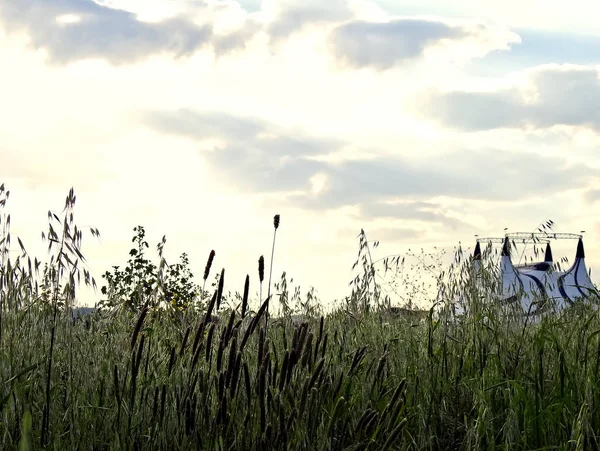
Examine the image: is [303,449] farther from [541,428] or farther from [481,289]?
[481,289]

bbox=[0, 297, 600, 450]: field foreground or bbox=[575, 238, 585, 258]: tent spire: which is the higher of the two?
bbox=[575, 238, 585, 258]: tent spire

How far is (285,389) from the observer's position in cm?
219

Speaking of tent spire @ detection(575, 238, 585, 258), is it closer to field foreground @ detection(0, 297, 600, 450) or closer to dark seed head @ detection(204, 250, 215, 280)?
field foreground @ detection(0, 297, 600, 450)

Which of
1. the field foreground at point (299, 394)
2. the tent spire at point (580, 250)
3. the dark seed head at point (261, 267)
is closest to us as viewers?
the field foreground at point (299, 394)

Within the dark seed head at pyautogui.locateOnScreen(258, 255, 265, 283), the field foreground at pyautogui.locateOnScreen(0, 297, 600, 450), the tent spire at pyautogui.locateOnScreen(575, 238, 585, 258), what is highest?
the tent spire at pyautogui.locateOnScreen(575, 238, 585, 258)

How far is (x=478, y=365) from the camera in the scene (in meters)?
3.48

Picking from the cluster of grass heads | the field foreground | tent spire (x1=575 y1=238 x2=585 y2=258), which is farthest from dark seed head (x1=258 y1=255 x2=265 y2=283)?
tent spire (x1=575 y1=238 x2=585 y2=258)

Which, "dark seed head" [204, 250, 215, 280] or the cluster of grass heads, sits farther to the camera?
"dark seed head" [204, 250, 215, 280]

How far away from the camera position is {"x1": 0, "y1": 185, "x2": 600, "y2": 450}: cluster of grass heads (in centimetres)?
225

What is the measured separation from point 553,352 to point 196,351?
2.18m

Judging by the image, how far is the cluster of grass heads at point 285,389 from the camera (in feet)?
7.38

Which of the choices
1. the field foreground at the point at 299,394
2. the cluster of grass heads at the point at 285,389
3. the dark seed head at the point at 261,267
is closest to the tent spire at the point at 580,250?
the cluster of grass heads at the point at 285,389

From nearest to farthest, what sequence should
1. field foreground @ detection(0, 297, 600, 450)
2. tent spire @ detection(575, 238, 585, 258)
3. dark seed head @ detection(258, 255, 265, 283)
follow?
field foreground @ detection(0, 297, 600, 450), dark seed head @ detection(258, 255, 265, 283), tent spire @ detection(575, 238, 585, 258)

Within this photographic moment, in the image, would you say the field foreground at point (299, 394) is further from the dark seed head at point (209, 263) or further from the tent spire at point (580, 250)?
the tent spire at point (580, 250)
